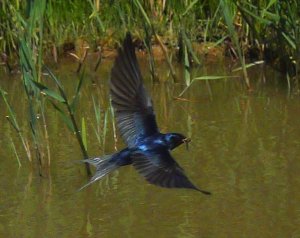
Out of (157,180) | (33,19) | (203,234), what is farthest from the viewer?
(33,19)

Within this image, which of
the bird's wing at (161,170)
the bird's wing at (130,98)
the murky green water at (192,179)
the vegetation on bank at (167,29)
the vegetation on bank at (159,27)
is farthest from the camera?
the vegetation on bank at (159,27)

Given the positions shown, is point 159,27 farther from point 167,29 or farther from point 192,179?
point 192,179

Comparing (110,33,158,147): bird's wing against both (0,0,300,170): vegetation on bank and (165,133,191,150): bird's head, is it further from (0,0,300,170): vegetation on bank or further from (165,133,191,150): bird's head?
(0,0,300,170): vegetation on bank

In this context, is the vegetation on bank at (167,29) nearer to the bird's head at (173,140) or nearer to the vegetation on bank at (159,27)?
the vegetation on bank at (159,27)

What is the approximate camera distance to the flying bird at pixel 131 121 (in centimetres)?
381

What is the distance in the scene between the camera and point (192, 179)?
435 centimetres

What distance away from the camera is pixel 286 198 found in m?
4.06

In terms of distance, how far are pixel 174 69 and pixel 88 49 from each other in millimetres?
597

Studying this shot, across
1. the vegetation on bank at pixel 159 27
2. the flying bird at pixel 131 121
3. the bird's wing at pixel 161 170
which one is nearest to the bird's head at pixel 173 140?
the flying bird at pixel 131 121

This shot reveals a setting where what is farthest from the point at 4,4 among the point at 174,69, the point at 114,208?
the point at 114,208

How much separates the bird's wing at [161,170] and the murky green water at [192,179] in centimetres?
25

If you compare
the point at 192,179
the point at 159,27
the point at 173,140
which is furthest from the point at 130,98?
the point at 159,27

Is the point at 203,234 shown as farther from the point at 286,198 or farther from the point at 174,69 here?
the point at 174,69

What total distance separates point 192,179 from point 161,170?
852 millimetres
